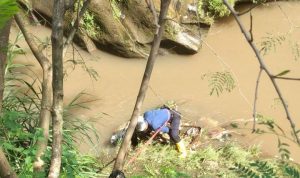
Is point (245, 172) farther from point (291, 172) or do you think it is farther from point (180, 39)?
point (180, 39)

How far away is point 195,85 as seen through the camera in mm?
6176

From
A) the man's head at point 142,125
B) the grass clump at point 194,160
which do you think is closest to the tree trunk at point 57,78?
the grass clump at point 194,160

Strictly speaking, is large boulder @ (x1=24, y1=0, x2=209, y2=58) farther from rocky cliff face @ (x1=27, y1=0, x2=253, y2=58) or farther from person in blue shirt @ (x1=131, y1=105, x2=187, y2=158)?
person in blue shirt @ (x1=131, y1=105, x2=187, y2=158)

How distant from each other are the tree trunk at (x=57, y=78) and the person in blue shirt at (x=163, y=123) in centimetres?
313

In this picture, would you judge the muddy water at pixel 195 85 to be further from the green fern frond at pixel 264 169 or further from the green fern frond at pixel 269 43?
the green fern frond at pixel 264 169

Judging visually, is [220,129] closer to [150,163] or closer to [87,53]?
[150,163]

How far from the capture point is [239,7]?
739 cm

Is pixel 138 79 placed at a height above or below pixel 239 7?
below

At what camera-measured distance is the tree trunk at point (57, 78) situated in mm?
1732

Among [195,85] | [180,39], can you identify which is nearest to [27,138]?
[195,85]

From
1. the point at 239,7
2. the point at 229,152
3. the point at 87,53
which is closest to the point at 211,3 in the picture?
the point at 239,7

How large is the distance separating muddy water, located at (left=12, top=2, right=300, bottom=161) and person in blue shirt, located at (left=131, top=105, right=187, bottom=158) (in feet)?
1.46

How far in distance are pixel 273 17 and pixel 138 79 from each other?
2258mm

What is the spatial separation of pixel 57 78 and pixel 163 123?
3345 mm
